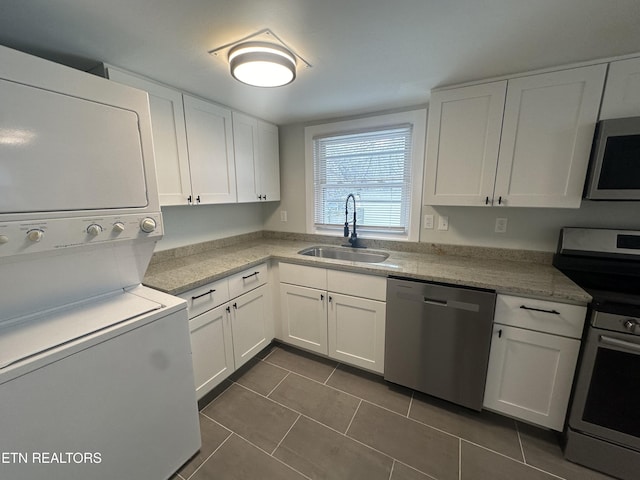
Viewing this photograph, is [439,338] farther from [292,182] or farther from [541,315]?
[292,182]

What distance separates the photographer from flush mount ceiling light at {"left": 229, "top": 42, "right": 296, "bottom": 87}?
1217 mm

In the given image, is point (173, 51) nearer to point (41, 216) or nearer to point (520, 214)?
point (41, 216)

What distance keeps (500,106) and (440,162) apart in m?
0.44

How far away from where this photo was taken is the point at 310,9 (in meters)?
1.00

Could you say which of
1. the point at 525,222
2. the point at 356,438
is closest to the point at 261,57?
the point at 525,222

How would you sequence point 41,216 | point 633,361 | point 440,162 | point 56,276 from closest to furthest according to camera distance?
1. point 41,216
2. point 56,276
3. point 633,361
4. point 440,162

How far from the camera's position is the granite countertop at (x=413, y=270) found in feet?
4.67

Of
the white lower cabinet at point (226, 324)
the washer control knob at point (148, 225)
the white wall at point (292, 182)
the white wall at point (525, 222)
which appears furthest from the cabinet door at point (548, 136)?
the washer control knob at point (148, 225)

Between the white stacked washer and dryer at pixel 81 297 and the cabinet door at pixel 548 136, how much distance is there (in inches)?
79.6

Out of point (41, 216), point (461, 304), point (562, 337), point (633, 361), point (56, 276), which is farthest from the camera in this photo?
point (461, 304)

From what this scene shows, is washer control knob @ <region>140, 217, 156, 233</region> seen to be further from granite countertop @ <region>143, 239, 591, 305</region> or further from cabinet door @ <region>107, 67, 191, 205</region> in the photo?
cabinet door @ <region>107, 67, 191, 205</region>

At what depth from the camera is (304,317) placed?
2174 mm

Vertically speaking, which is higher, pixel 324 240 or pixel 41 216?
pixel 41 216

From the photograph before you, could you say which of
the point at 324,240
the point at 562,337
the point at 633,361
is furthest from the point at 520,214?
the point at 324,240
